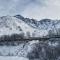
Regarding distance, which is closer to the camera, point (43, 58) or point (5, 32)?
A: point (43, 58)

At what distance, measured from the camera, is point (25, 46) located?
3.51 m

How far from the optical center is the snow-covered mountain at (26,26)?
3.59 m

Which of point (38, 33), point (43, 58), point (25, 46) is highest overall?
point (38, 33)

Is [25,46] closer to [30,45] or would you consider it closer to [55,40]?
[30,45]

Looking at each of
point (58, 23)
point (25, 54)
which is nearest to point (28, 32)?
point (25, 54)

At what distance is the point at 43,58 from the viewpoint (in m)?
3.38

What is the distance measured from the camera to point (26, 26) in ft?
12.4

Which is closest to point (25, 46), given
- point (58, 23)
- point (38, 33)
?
point (38, 33)

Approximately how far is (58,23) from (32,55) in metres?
0.95

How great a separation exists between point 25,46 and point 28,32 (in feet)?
0.99

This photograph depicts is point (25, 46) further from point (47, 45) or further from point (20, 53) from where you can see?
point (47, 45)

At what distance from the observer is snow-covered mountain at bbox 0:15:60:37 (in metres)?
3.59

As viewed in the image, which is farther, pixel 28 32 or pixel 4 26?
pixel 4 26

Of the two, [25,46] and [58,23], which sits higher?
[58,23]
